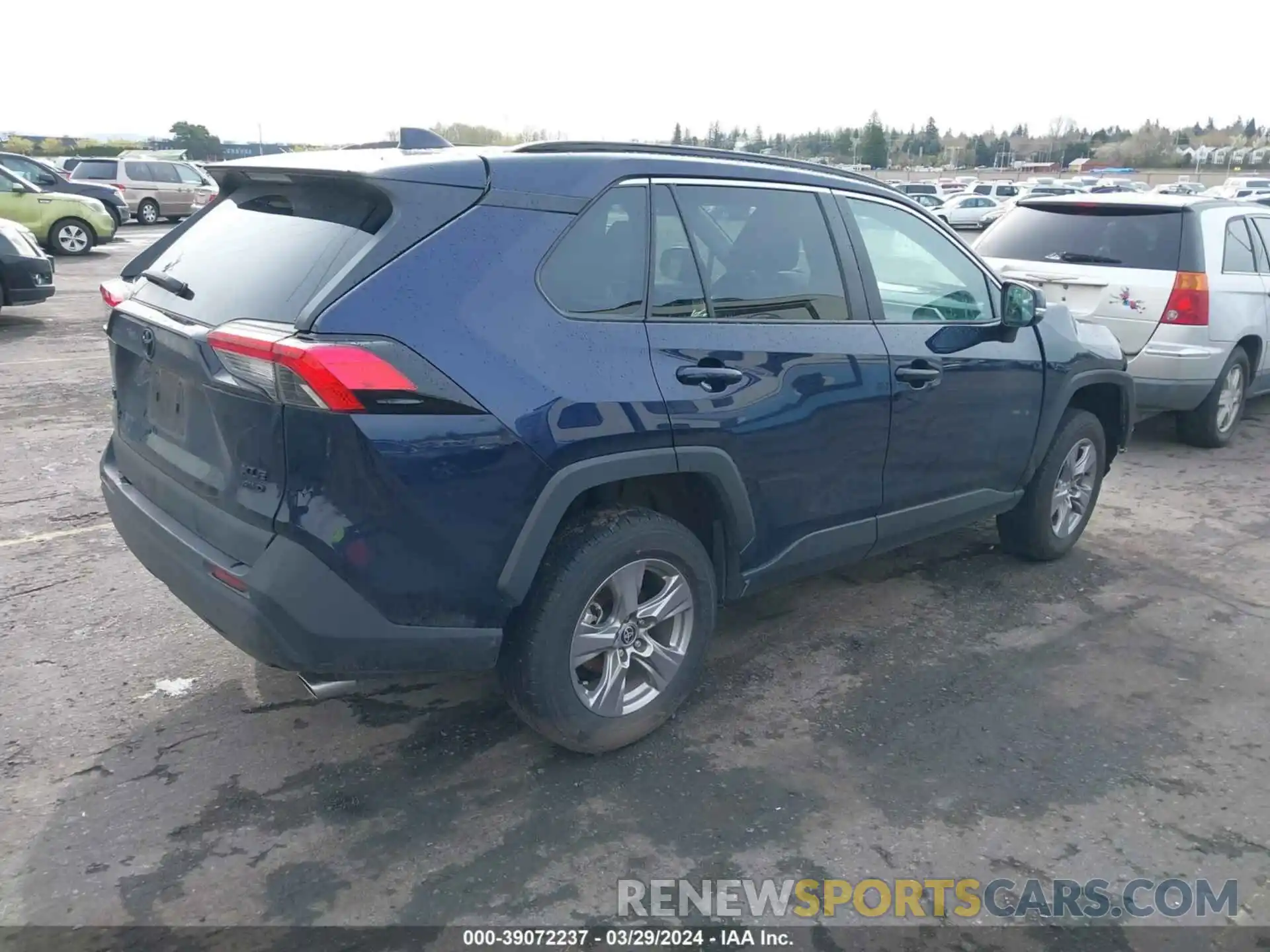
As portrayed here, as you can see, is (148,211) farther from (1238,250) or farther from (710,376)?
(710,376)

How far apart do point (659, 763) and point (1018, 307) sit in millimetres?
2545

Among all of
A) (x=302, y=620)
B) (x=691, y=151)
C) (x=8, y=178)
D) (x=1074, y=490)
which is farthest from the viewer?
(x=8, y=178)

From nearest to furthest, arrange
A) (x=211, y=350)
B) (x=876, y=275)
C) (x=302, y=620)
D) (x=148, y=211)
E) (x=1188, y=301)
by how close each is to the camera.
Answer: (x=302, y=620)
(x=211, y=350)
(x=876, y=275)
(x=1188, y=301)
(x=148, y=211)

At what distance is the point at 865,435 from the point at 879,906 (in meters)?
1.74

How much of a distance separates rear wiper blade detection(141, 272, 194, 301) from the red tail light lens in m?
0.64

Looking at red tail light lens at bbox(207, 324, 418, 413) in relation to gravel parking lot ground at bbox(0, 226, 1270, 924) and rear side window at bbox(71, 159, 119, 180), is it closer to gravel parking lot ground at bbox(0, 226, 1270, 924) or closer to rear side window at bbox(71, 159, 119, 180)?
gravel parking lot ground at bbox(0, 226, 1270, 924)

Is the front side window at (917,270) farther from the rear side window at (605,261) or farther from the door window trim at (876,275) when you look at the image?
the rear side window at (605,261)

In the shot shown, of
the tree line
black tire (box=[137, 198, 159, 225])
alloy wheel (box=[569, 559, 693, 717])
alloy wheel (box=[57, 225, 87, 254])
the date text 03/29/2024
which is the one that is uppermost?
the tree line

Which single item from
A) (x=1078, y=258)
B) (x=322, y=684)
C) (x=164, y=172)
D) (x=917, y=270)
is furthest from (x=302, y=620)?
(x=164, y=172)

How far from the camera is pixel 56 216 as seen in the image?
693 inches

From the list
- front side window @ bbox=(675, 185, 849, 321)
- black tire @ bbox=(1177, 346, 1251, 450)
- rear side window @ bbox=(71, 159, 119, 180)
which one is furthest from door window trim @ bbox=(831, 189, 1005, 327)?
rear side window @ bbox=(71, 159, 119, 180)

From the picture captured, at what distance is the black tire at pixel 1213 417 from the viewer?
7477mm

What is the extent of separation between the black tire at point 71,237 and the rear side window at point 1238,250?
1793 centimetres

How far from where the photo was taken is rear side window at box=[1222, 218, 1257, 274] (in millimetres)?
7512
